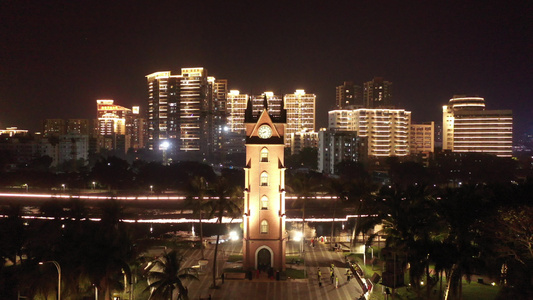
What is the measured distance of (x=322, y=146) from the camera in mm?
163500

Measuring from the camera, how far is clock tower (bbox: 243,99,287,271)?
1702 inches

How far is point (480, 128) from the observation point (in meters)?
168

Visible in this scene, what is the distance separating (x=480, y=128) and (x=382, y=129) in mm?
33692

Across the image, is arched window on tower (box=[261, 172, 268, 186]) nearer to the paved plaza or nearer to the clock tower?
the clock tower

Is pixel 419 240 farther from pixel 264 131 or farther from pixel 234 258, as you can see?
pixel 234 258

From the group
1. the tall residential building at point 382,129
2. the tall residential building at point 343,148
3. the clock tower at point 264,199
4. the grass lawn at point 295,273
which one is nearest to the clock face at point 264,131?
the clock tower at point 264,199

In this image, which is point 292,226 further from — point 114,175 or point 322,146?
point 322,146

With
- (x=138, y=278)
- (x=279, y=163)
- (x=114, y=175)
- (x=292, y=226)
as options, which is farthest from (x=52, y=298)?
(x=114, y=175)

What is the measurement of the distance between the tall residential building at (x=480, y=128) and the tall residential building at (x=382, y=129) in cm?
1850

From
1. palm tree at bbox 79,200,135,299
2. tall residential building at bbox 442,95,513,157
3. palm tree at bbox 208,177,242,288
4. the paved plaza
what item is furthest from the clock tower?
tall residential building at bbox 442,95,513,157

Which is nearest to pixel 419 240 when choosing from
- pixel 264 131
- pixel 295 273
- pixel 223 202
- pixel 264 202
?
pixel 295 273

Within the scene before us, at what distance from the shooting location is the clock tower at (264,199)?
43.2 meters

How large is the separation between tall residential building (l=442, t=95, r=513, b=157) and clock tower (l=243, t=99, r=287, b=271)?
467 ft

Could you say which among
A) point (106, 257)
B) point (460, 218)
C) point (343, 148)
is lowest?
point (106, 257)
